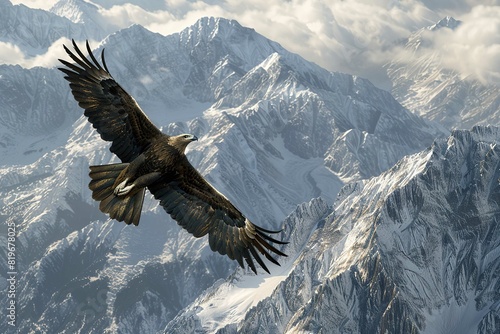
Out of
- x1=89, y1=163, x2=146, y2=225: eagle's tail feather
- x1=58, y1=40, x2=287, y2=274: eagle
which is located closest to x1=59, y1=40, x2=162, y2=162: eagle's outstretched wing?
x1=58, y1=40, x2=287, y2=274: eagle

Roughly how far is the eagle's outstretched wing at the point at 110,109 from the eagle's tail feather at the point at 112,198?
160 centimetres

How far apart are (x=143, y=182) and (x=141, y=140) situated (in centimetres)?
312

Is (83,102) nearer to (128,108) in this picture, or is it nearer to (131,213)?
(128,108)

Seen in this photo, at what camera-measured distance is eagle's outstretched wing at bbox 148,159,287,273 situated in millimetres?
26094

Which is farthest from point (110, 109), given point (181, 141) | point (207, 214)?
point (207, 214)

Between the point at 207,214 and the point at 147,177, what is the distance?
3706 millimetres

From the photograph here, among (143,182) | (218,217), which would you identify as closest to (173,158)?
(143,182)

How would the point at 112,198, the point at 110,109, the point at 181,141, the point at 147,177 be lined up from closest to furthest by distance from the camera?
the point at 147,177
the point at 112,198
the point at 181,141
the point at 110,109

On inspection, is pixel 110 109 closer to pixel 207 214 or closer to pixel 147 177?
pixel 147 177

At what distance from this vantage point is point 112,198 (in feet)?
80.4

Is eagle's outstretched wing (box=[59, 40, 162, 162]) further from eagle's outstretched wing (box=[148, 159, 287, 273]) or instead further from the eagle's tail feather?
eagle's outstretched wing (box=[148, 159, 287, 273])

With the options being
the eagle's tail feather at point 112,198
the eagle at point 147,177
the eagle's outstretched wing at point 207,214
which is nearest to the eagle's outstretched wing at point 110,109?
the eagle at point 147,177

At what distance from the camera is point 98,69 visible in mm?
28266

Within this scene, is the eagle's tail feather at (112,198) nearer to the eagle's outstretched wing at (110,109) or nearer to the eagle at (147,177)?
the eagle at (147,177)
